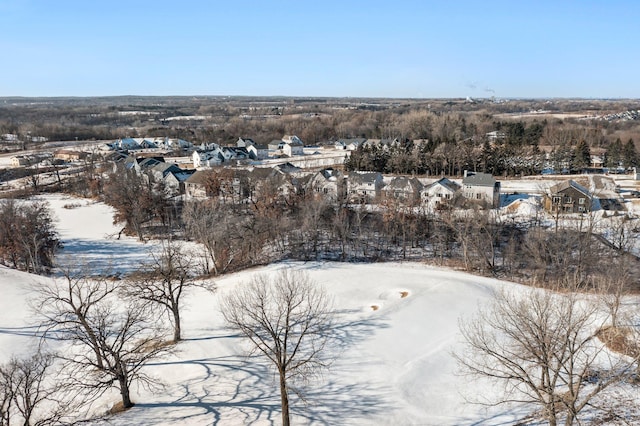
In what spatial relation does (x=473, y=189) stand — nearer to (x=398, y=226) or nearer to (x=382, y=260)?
(x=398, y=226)

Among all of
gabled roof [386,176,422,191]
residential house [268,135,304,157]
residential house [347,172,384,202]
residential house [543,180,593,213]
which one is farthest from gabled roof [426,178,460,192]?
residential house [268,135,304,157]

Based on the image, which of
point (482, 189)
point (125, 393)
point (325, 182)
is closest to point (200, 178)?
point (325, 182)

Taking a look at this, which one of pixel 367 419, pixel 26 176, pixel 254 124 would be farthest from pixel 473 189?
pixel 254 124

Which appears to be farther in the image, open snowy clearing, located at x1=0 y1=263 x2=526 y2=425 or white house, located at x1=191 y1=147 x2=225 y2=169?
white house, located at x1=191 y1=147 x2=225 y2=169

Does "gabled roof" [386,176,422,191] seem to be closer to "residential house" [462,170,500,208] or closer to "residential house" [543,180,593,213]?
"residential house" [462,170,500,208]

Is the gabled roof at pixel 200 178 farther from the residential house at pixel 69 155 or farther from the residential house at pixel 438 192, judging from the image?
the residential house at pixel 69 155

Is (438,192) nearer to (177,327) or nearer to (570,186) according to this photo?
(570,186)
